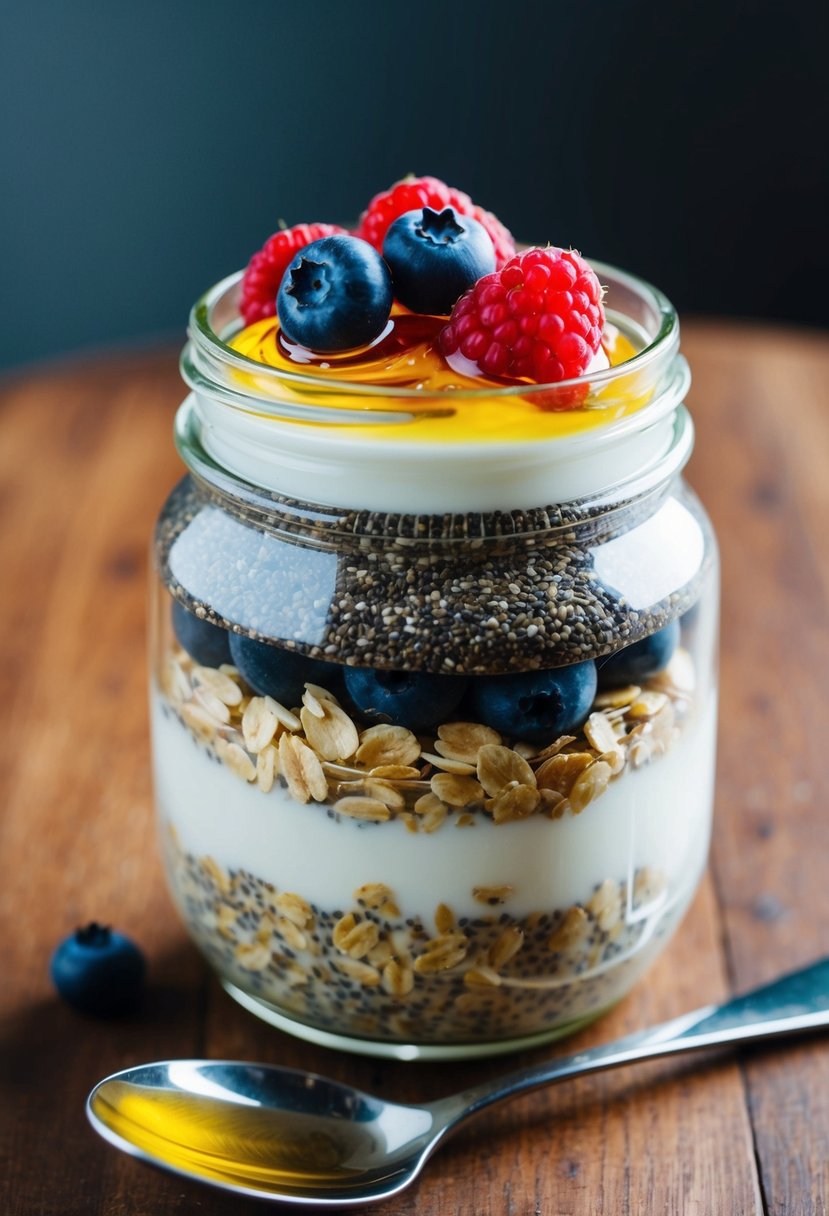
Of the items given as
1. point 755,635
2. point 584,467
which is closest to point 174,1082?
point 584,467

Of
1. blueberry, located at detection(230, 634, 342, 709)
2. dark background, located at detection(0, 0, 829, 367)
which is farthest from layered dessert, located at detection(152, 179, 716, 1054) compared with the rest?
dark background, located at detection(0, 0, 829, 367)

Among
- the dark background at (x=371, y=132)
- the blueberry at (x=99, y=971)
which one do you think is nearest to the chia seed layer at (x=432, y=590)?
the blueberry at (x=99, y=971)

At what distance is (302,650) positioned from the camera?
0.72 meters

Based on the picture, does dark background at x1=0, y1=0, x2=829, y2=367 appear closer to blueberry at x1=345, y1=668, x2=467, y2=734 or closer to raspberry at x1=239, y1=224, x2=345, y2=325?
raspberry at x1=239, y1=224, x2=345, y2=325

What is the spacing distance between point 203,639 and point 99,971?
0.24 m

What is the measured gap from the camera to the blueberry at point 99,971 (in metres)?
0.86

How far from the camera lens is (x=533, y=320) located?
0.72m

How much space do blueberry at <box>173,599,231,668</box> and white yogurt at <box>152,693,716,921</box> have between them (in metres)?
0.05

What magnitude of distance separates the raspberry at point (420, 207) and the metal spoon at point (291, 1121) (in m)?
0.49

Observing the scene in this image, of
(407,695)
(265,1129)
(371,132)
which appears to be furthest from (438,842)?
(371,132)

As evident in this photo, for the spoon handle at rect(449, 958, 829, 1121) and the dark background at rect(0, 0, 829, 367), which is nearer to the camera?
the spoon handle at rect(449, 958, 829, 1121)

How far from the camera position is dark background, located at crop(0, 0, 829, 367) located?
2.56 metres

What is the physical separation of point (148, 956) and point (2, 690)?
36 centimetres

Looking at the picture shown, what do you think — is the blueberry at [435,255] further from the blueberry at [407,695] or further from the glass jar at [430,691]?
the blueberry at [407,695]
